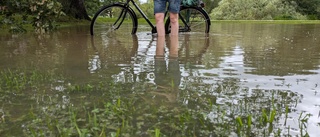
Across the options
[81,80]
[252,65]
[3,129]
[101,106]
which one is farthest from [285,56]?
[3,129]

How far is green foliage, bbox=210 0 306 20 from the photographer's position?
41125mm

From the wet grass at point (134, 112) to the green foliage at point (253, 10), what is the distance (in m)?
38.9

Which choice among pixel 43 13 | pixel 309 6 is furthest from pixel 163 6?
pixel 309 6

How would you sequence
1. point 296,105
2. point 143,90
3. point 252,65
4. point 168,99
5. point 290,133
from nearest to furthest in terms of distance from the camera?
1. point 290,133
2. point 296,105
3. point 168,99
4. point 143,90
5. point 252,65

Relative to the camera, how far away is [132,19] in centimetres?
858

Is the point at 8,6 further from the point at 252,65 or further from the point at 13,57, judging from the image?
the point at 252,65

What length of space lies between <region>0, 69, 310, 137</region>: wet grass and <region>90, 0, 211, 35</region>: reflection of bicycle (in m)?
5.33

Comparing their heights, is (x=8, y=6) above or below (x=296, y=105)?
above

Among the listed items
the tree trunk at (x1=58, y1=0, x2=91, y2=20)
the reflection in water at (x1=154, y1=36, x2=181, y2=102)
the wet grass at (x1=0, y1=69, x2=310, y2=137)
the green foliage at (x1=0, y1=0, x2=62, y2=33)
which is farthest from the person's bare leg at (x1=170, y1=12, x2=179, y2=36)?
the tree trunk at (x1=58, y1=0, x2=91, y2=20)

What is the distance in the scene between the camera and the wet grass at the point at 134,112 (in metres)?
2.01

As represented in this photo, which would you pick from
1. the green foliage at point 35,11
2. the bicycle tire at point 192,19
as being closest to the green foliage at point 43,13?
the green foliage at point 35,11

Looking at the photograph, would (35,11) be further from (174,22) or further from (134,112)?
(174,22)

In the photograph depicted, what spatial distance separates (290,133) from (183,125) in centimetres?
58

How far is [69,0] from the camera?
19.0 meters
